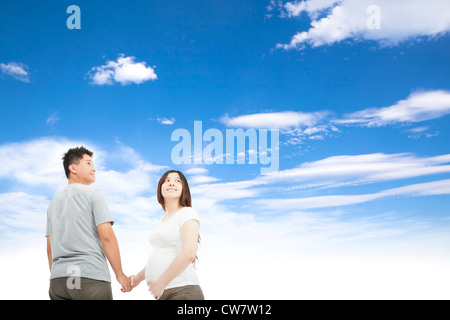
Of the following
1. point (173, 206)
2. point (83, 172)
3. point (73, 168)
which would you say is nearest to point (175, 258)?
point (173, 206)

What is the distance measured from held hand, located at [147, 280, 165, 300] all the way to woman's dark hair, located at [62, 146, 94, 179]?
4.82ft

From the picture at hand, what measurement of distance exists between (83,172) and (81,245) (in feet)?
2.66

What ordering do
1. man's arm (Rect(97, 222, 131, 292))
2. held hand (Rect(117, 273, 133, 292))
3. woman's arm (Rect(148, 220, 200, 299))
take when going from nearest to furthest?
woman's arm (Rect(148, 220, 200, 299)) < man's arm (Rect(97, 222, 131, 292)) < held hand (Rect(117, 273, 133, 292))

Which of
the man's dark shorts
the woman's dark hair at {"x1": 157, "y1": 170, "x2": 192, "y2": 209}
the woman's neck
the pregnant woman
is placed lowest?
the man's dark shorts

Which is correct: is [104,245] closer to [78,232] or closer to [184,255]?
[78,232]

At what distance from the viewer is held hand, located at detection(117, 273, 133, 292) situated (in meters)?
4.35

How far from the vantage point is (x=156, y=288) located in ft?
12.9

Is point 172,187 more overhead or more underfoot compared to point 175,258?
more overhead

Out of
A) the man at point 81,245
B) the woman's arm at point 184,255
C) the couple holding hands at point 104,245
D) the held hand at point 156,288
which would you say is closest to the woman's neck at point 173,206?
the couple holding hands at point 104,245

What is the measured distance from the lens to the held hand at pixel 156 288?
3.91 metres

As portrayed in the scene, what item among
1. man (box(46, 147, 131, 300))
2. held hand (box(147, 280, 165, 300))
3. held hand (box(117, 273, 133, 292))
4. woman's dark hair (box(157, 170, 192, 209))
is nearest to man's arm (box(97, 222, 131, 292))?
man (box(46, 147, 131, 300))

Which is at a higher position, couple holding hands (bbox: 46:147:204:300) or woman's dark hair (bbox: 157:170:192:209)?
woman's dark hair (bbox: 157:170:192:209)

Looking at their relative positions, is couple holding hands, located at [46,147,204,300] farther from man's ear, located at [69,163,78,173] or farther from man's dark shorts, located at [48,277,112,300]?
man's ear, located at [69,163,78,173]

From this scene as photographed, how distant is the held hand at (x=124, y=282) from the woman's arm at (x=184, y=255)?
22.4 inches
